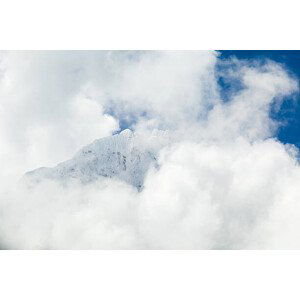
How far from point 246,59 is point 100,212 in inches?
206

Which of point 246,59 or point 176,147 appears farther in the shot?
point 176,147

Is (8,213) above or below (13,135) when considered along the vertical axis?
below

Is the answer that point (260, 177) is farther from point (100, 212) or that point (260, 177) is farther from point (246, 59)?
point (100, 212)

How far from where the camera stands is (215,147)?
34.8 ft

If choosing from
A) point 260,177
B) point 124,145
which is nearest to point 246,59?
point 260,177
